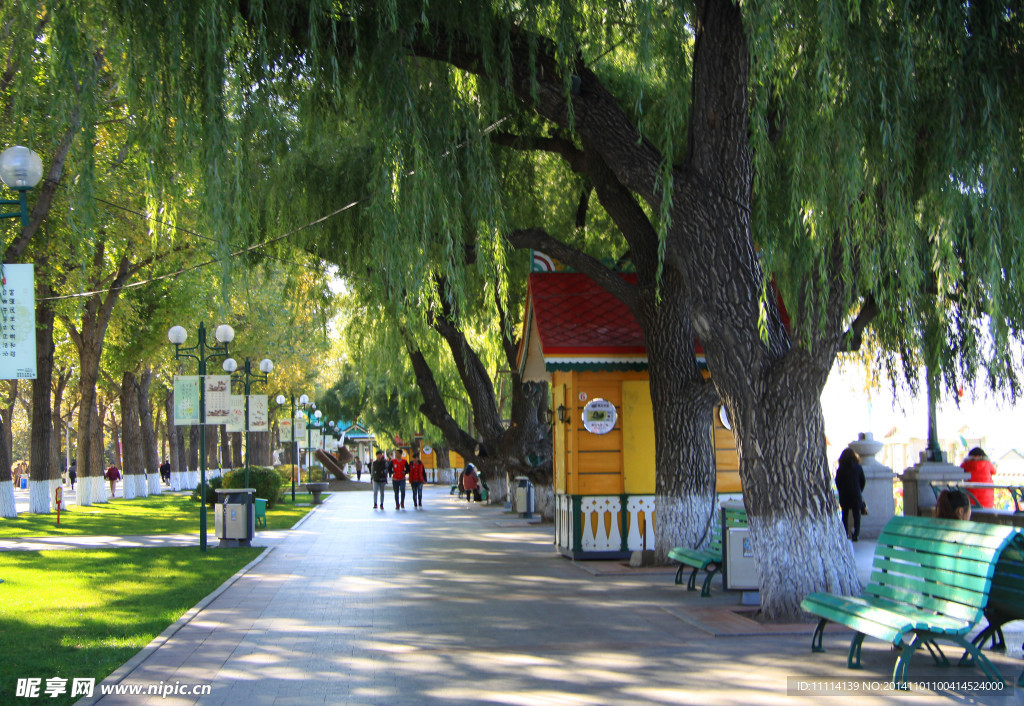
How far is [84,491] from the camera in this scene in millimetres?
33156

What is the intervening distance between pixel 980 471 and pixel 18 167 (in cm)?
1494

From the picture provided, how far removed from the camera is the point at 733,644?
795cm

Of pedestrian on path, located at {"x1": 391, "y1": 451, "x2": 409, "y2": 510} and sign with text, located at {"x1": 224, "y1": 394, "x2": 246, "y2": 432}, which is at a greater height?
sign with text, located at {"x1": 224, "y1": 394, "x2": 246, "y2": 432}

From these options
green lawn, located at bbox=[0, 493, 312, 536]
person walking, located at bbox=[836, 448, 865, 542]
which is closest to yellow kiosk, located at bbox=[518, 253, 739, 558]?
person walking, located at bbox=[836, 448, 865, 542]

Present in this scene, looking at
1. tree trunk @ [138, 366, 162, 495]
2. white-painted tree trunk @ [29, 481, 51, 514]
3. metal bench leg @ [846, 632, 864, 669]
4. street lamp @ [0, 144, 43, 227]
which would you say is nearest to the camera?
metal bench leg @ [846, 632, 864, 669]

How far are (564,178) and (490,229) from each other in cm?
712

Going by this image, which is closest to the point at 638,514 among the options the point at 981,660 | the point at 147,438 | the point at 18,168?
the point at 981,660

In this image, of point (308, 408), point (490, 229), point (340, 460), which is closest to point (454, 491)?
point (308, 408)

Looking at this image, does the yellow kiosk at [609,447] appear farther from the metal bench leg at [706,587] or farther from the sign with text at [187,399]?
the sign with text at [187,399]

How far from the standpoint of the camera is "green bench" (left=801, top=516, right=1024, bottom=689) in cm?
611

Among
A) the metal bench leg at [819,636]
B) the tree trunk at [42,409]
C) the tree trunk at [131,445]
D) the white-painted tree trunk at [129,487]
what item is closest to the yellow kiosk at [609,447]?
the metal bench leg at [819,636]

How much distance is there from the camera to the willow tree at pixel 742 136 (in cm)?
763

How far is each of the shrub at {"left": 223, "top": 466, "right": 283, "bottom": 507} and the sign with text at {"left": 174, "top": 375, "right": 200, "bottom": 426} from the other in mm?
7531

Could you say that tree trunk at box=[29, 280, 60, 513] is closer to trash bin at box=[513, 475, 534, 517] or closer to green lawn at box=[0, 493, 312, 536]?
green lawn at box=[0, 493, 312, 536]
